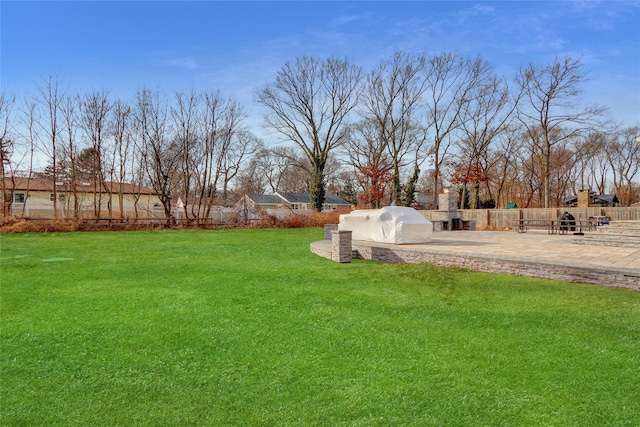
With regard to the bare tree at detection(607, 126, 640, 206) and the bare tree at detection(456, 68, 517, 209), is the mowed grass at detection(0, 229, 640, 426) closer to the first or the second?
the bare tree at detection(456, 68, 517, 209)

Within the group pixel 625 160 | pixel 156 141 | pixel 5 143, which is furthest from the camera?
pixel 625 160

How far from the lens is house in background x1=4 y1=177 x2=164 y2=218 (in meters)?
17.2

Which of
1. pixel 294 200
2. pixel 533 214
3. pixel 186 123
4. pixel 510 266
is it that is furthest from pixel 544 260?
pixel 294 200

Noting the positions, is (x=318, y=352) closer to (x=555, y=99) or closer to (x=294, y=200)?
(x=555, y=99)

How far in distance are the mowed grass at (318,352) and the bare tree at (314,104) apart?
20.8 m

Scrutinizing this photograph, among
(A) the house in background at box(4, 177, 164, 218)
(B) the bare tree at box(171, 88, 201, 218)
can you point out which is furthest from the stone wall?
(A) the house in background at box(4, 177, 164, 218)

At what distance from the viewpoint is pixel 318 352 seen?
3211mm

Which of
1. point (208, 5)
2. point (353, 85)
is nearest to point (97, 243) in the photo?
point (208, 5)

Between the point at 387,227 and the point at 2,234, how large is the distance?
13411mm

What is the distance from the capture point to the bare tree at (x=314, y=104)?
25.9 m

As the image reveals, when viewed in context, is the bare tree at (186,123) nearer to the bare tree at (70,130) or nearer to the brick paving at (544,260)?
the bare tree at (70,130)

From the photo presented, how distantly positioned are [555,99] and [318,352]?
24794 millimetres

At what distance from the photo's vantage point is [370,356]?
10.3 feet

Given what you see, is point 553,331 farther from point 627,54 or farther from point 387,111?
point 387,111
